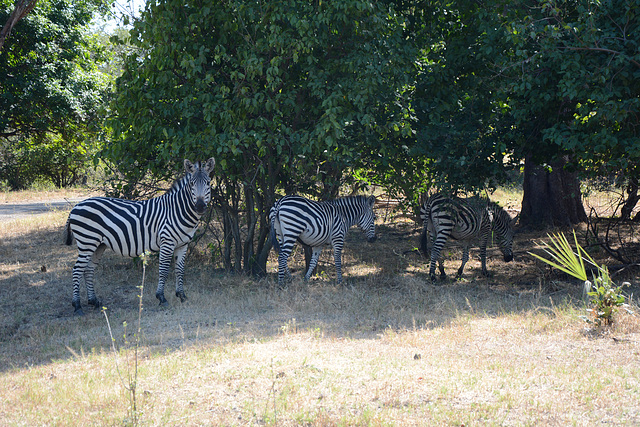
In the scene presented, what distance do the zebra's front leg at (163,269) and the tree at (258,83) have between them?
1667mm

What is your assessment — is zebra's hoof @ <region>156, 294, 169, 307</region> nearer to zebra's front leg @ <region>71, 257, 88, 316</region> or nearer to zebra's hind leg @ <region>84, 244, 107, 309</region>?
zebra's hind leg @ <region>84, 244, 107, 309</region>

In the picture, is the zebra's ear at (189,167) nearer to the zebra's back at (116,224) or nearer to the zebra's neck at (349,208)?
the zebra's back at (116,224)

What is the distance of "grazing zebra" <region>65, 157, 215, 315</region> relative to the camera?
962 centimetres

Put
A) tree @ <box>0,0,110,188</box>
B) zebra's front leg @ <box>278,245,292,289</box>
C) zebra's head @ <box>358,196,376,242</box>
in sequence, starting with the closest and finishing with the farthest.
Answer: zebra's front leg @ <box>278,245,292,289</box> < zebra's head @ <box>358,196,376,242</box> < tree @ <box>0,0,110,188</box>

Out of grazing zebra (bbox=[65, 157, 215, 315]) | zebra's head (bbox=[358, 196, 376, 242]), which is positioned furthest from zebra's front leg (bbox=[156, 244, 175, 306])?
zebra's head (bbox=[358, 196, 376, 242])

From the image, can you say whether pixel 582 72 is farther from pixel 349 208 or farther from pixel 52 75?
pixel 52 75

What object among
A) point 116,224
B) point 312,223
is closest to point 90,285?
point 116,224

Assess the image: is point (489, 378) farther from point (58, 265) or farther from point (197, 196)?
point (58, 265)

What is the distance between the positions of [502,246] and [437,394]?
358 inches

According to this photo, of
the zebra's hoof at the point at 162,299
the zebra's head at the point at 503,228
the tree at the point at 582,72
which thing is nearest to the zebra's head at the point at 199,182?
the zebra's hoof at the point at 162,299

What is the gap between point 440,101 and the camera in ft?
35.9

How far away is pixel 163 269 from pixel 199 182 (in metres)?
1.67

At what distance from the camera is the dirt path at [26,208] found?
824 inches

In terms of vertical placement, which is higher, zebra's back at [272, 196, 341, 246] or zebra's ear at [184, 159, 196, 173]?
zebra's ear at [184, 159, 196, 173]
